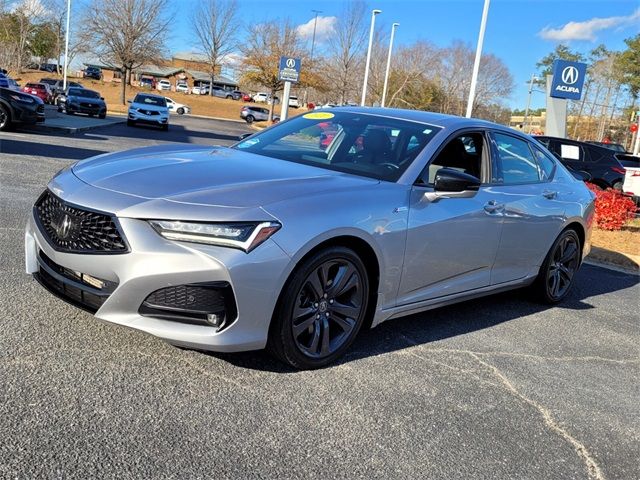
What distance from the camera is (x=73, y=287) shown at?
326cm

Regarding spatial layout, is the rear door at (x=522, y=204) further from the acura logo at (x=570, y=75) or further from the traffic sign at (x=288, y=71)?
the traffic sign at (x=288, y=71)

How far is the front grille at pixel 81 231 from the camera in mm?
3143

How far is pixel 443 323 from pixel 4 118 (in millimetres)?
14752

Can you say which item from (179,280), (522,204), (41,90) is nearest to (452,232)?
(522,204)

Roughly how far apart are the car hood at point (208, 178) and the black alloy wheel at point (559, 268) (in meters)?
2.53

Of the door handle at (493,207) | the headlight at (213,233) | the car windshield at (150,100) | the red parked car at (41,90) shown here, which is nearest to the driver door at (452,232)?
the door handle at (493,207)

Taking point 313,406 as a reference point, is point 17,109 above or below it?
above

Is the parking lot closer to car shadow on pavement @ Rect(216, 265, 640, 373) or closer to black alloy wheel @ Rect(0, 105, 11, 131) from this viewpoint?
car shadow on pavement @ Rect(216, 265, 640, 373)

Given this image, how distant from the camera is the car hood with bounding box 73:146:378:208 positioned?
10.8 feet

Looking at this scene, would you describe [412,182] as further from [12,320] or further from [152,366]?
[12,320]

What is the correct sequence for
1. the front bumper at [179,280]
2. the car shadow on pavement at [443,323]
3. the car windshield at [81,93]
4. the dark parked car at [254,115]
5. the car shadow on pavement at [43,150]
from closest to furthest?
the front bumper at [179,280]
the car shadow on pavement at [443,323]
the car shadow on pavement at [43,150]
the car windshield at [81,93]
the dark parked car at [254,115]

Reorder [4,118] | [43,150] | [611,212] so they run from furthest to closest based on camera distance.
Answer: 1. [4,118]
2. [43,150]
3. [611,212]

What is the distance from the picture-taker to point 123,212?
313cm

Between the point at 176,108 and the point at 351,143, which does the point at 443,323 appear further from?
the point at 176,108
